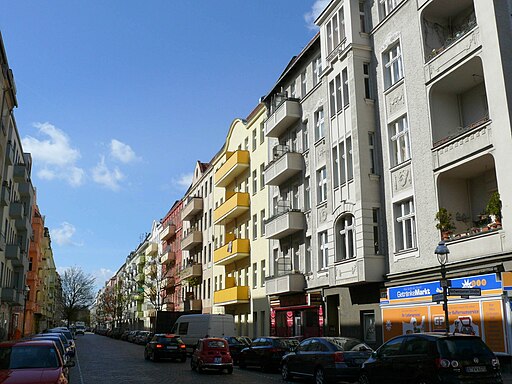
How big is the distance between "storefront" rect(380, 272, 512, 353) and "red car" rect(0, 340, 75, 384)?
12431 mm

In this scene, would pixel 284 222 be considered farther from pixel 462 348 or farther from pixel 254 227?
pixel 462 348

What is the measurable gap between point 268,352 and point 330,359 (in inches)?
281

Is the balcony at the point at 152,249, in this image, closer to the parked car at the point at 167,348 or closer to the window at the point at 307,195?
the parked car at the point at 167,348

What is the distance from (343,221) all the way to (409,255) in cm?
509

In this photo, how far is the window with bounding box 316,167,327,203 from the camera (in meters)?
28.6

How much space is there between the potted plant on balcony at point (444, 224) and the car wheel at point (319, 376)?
6421 millimetres

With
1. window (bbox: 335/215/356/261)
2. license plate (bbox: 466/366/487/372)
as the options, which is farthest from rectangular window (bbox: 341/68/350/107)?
license plate (bbox: 466/366/487/372)

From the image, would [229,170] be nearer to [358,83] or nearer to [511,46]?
[358,83]

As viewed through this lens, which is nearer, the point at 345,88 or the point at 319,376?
the point at 319,376

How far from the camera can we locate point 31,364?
11.8 metres

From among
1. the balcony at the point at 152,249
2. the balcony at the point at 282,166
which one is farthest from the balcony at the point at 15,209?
the balcony at the point at 152,249

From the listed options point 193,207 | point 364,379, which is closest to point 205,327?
point 364,379

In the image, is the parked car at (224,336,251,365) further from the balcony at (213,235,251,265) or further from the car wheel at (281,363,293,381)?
the balcony at (213,235,251,265)

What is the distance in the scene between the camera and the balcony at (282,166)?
31.5 meters
